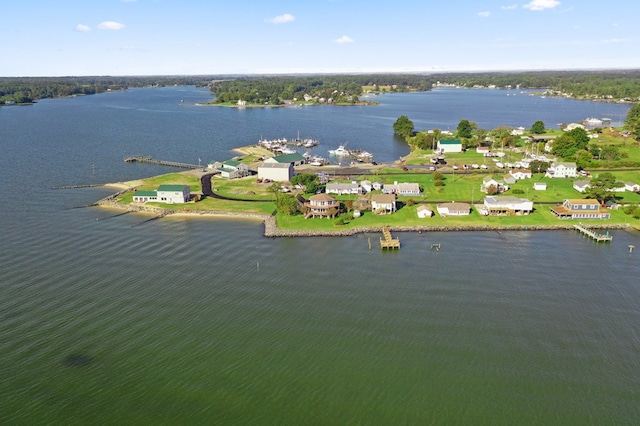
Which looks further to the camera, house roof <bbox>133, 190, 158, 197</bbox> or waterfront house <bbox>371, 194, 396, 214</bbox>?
house roof <bbox>133, 190, 158, 197</bbox>

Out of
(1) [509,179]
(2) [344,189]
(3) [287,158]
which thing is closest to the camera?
(2) [344,189]

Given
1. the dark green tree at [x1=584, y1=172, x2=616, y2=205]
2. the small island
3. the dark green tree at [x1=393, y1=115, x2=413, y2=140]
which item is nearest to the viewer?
the small island

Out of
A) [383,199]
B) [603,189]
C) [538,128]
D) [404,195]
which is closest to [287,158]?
[404,195]

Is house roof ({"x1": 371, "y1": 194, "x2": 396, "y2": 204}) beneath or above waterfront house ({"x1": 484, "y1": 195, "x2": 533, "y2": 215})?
above

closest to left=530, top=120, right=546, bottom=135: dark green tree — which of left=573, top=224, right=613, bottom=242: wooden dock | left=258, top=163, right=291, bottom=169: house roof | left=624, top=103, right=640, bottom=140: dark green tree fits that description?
left=624, top=103, right=640, bottom=140: dark green tree

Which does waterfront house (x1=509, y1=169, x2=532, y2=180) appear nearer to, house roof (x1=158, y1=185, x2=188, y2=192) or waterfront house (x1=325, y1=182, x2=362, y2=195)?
waterfront house (x1=325, y1=182, x2=362, y2=195)

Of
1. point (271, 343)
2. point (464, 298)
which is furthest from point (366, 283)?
point (271, 343)

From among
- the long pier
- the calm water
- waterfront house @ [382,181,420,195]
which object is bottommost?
the calm water

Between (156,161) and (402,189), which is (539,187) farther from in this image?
(156,161)
